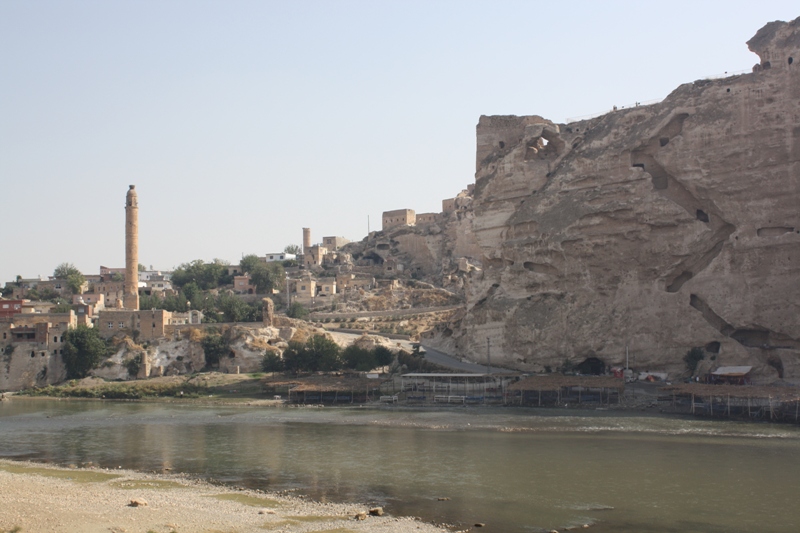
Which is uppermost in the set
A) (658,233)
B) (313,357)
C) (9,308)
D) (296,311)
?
(658,233)

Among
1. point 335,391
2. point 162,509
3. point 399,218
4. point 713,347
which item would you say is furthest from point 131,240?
point 162,509

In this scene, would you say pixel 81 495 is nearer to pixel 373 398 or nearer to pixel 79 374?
pixel 373 398

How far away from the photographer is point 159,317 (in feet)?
209

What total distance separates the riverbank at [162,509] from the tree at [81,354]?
3290cm

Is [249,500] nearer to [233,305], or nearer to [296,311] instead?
[233,305]

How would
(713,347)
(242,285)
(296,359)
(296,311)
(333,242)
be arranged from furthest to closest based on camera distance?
(333,242)
(242,285)
(296,311)
(296,359)
(713,347)

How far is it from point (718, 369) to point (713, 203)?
28.3 feet

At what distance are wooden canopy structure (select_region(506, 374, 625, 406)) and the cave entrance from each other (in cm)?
334

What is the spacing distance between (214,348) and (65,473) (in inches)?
1276

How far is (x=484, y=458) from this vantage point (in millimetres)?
29953

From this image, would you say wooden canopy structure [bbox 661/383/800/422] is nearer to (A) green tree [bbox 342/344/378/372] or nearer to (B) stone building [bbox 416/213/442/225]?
(A) green tree [bbox 342/344/378/372]

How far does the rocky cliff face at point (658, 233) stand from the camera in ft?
146

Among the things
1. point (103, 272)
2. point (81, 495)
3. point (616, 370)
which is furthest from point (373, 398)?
point (103, 272)

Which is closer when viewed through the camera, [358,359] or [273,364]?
[358,359]
